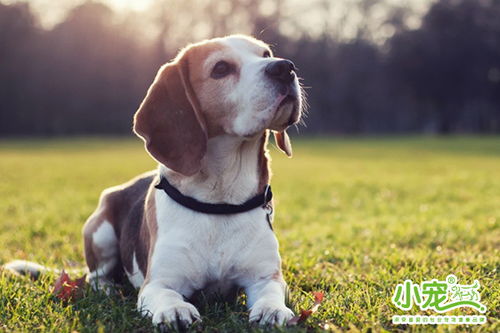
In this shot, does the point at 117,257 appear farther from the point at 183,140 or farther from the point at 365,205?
the point at 365,205

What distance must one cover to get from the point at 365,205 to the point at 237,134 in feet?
21.5

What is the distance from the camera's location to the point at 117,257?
5.16 meters

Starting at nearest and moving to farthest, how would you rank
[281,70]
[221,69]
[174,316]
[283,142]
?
[174,316], [281,70], [221,69], [283,142]

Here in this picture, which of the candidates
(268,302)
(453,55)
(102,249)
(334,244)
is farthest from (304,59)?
(268,302)

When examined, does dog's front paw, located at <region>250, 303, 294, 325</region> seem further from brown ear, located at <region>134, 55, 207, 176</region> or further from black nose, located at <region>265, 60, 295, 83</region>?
black nose, located at <region>265, 60, 295, 83</region>

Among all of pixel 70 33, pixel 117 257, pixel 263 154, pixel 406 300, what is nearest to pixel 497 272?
pixel 406 300

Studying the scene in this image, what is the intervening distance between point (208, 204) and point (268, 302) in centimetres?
79

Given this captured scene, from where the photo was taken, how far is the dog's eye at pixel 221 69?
395 cm

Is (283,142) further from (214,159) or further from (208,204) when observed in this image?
(208,204)

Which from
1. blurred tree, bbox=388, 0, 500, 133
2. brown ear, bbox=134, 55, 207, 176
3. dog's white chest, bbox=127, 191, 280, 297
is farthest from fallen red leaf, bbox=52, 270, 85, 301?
blurred tree, bbox=388, 0, 500, 133

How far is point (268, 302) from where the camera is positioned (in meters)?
3.49

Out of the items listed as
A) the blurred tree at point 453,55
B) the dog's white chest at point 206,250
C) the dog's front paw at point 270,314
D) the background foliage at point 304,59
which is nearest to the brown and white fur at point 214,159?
the dog's white chest at point 206,250

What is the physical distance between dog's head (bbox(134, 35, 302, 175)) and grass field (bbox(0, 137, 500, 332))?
3.67 feet

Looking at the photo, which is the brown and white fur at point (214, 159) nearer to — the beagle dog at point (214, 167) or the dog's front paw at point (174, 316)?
the beagle dog at point (214, 167)
